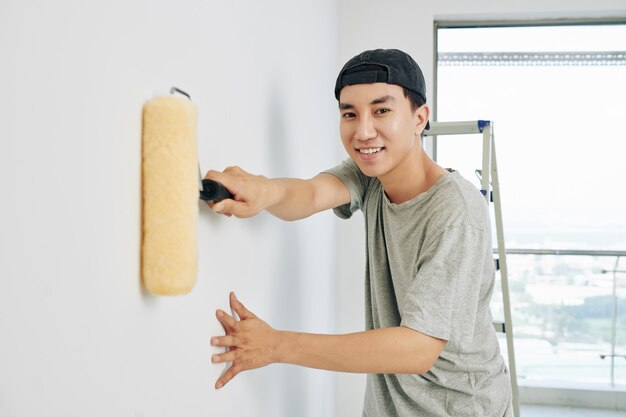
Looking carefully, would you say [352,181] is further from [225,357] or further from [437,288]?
[225,357]

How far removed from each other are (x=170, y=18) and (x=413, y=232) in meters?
0.84

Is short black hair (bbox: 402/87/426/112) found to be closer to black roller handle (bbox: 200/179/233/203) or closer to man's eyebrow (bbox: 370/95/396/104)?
man's eyebrow (bbox: 370/95/396/104)

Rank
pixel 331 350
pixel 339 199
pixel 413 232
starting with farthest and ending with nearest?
pixel 339 199
pixel 413 232
pixel 331 350

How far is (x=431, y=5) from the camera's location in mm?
3428

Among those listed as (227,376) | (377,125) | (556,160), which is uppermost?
(556,160)

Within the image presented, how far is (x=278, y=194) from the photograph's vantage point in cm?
136

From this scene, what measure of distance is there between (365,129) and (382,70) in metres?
0.14

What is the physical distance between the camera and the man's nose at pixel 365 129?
144cm

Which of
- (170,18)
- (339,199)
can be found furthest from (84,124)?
(339,199)

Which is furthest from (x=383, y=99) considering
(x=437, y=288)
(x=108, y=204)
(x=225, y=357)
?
(x=108, y=204)

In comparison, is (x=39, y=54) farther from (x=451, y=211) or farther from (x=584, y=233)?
(x=584, y=233)

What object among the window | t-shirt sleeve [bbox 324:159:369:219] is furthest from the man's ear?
the window

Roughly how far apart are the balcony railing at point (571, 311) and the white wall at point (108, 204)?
9.81 feet

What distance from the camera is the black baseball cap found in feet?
4.66
